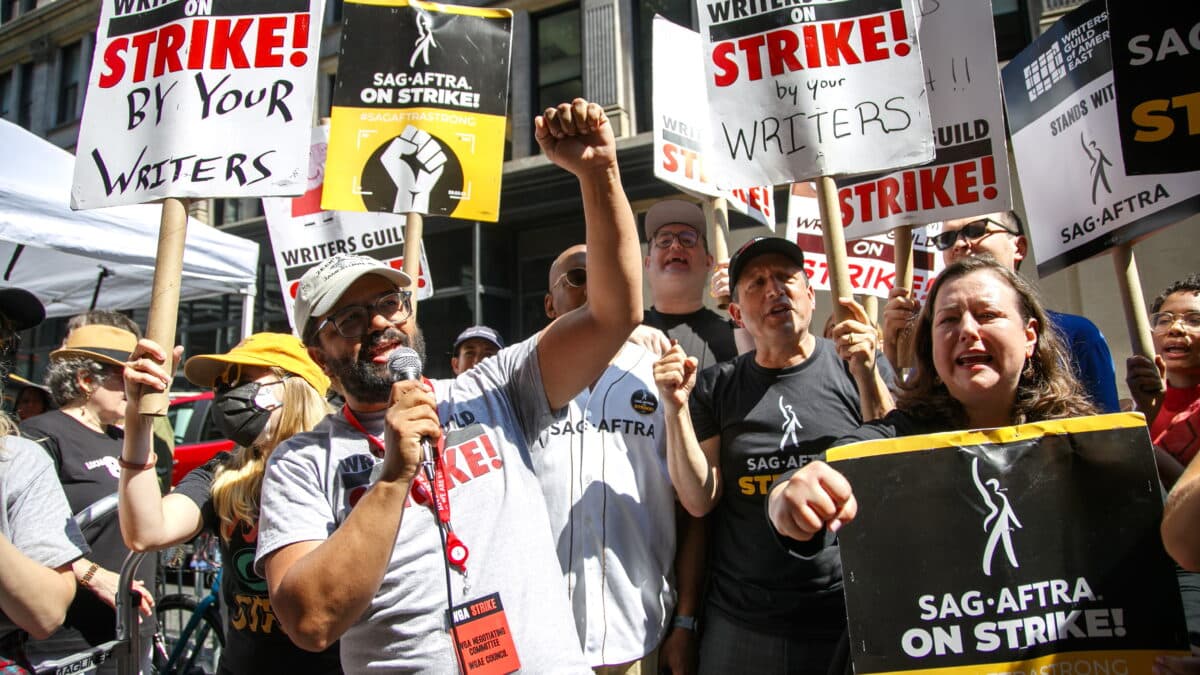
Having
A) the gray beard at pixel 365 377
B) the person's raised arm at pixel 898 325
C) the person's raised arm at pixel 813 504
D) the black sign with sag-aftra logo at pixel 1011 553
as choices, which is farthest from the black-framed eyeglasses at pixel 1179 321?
the gray beard at pixel 365 377

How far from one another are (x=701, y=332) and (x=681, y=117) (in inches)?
71.3

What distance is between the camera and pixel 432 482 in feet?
5.98

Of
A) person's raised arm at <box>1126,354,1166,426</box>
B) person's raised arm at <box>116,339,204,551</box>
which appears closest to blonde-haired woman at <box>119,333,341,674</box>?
person's raised arm at <box>116,339,204,551</box>

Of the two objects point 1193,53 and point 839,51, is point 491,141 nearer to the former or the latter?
point 839,51

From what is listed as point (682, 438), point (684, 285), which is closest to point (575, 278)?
point (684, 285)

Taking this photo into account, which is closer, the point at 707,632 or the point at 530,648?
the point at 530,648

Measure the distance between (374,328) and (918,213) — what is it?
2.34 m

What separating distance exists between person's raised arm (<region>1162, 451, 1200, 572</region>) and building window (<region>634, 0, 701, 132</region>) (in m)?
11.0

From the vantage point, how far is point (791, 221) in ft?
18.1

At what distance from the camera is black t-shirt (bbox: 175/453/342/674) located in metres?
2.54

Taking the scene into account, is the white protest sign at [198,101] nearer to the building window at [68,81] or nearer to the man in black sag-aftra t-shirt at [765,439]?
the man in black sag-aftra t-shirt at [765,439]

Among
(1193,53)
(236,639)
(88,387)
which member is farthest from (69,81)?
(1193,53)

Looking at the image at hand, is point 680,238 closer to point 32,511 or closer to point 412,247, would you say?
point 412,247

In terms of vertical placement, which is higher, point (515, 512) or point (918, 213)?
point (918, 213)
